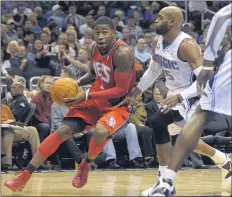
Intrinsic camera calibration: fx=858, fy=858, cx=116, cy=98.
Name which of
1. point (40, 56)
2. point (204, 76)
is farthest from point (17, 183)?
point (40, 56)

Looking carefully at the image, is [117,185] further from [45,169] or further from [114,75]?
[45,169]

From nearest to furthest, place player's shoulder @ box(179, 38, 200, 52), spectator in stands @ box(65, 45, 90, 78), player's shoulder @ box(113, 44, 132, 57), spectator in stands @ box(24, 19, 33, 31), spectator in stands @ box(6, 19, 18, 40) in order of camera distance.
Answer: player's shoulder @ box(179, 38, 200, 52) < player's shoulder @ box(113, 44, 132, 57) < spectator in stands @ box(65, 45, 90, 78) < spectator in stands @ box(6, 19, 18, 40) < spectator in stands @ box(24, 19, 33, 31)

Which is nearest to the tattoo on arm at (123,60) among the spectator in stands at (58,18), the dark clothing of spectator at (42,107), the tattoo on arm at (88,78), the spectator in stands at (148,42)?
the tattoo on arm at (88,78)

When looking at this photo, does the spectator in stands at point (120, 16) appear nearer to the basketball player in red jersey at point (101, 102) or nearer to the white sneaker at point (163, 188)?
the basketball player in red jersey at point (101, 102)

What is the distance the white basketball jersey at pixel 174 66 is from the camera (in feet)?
30.8

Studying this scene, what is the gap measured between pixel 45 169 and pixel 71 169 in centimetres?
40

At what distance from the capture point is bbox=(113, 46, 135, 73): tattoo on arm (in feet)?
31.0

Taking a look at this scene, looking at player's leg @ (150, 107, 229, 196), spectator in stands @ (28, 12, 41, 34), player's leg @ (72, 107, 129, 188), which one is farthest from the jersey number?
spectator in stands @ (28, 12, 41, 34)

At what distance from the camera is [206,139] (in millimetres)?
14039

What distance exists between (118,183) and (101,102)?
126 cm

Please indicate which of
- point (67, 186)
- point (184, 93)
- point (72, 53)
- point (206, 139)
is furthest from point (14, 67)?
point (184, 93)

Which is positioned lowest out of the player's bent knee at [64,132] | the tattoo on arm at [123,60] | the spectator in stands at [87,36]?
the spectator in stands at [87,36]

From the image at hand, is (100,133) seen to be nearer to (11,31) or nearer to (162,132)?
(162,132)

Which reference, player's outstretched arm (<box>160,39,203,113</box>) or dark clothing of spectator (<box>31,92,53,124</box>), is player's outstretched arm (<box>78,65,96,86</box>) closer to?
player's outstretched arm (<box>160,39,203,113</box>)
